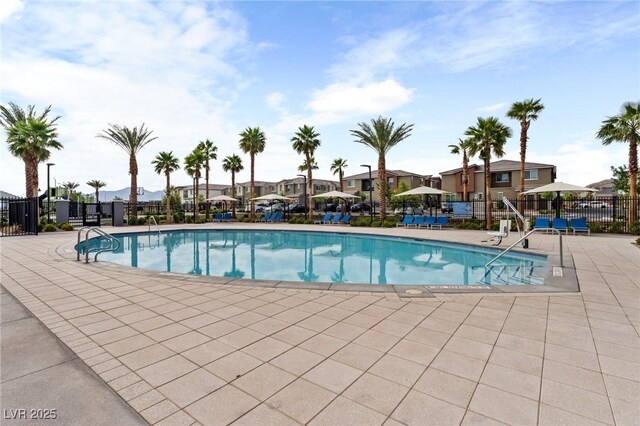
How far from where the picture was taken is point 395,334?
12.8 feet

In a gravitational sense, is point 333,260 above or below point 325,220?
below

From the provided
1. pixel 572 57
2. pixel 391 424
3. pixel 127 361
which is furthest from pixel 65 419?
pixel 572 57

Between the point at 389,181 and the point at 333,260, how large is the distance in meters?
40.8

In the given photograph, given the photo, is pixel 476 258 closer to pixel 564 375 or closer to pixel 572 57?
pixel 572 57

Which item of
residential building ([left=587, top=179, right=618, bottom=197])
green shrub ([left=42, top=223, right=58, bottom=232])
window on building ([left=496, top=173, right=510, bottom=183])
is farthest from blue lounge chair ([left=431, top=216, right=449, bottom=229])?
residential building ([left=587, top=179, right=618, bottom=197])

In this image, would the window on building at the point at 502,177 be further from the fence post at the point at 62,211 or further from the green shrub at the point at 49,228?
the green shrub at the point at 49,228

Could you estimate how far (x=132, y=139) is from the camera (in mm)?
27031

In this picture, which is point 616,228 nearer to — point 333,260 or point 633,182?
point 633,182

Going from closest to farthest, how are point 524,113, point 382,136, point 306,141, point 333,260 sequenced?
point 333,260, point 524,113, point 382,136, point 306,141

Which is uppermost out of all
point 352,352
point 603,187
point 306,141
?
point 306,141

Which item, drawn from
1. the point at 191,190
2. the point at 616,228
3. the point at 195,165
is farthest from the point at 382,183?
the point at 191,190

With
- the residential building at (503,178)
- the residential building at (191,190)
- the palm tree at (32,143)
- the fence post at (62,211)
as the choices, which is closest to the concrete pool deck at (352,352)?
the fence post at (62,211)

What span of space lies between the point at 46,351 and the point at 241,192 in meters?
72.1

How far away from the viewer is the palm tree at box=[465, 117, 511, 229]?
18625 millimetres
